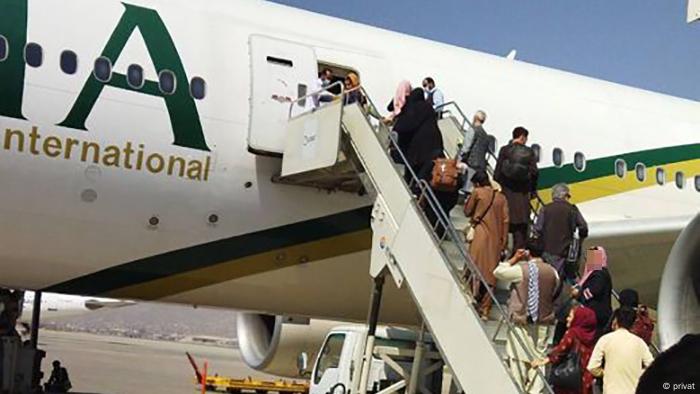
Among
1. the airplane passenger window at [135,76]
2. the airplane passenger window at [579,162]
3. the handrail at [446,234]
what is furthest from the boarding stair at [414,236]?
the airplane passenger window at [579,162]

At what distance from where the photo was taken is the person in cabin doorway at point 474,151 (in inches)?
298

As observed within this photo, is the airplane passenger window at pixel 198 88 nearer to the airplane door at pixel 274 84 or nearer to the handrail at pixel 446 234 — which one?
the airplane door at pixel 274 84

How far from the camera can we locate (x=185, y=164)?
7.45 metres

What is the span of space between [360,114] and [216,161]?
1275mm

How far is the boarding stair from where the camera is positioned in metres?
5.75

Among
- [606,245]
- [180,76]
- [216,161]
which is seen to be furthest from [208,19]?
[606,245]

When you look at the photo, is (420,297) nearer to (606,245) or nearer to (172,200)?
(172,200)

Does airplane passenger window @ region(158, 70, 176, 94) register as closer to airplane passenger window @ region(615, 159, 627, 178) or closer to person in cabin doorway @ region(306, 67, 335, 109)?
person in cabin doorway @ region(306, 67, 335, 109)

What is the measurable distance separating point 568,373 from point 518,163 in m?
1.92

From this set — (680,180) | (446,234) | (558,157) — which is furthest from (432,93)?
(680,180)

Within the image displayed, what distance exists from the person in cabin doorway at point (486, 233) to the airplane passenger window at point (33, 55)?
339 cm

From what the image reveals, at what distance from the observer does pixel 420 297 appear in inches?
249

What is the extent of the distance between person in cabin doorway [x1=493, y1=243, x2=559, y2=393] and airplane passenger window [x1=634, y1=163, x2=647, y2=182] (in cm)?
459

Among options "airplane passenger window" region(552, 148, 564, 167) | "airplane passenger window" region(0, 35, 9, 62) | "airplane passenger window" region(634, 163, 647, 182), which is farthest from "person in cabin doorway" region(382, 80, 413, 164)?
"airplane passenger window" region(634, 163, 647, 182)
